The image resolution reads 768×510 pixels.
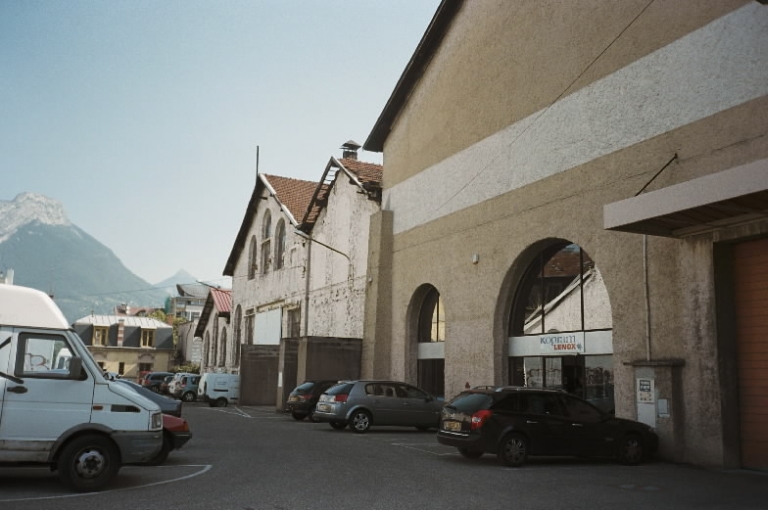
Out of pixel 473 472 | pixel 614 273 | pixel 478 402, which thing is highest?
pixel 614 273

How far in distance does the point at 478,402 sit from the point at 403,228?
13972mm

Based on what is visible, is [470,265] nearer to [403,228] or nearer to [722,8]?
[403,228]

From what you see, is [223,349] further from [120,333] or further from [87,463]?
[87,463]

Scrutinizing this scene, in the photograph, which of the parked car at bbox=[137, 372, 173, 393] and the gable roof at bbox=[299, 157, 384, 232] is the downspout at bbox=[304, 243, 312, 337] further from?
the parked car at bbox=[137, 372, 173, 393]

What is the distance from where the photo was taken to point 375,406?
797 inches

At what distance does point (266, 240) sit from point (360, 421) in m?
25.2

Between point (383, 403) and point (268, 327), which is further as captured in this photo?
point (268, 327)

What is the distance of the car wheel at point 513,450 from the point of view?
514 inches

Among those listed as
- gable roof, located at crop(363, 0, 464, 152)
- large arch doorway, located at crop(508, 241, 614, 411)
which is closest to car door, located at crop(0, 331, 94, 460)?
large arch doorway, located at crop(508, 241, 614, 411)

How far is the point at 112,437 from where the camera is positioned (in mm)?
9547

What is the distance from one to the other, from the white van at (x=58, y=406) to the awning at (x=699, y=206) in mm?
9333

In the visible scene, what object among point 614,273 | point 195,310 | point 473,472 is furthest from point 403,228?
point 195,310


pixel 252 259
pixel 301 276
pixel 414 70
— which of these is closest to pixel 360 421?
pixel 414 70

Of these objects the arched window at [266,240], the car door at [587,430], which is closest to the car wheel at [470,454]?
the car door at [587,430]
